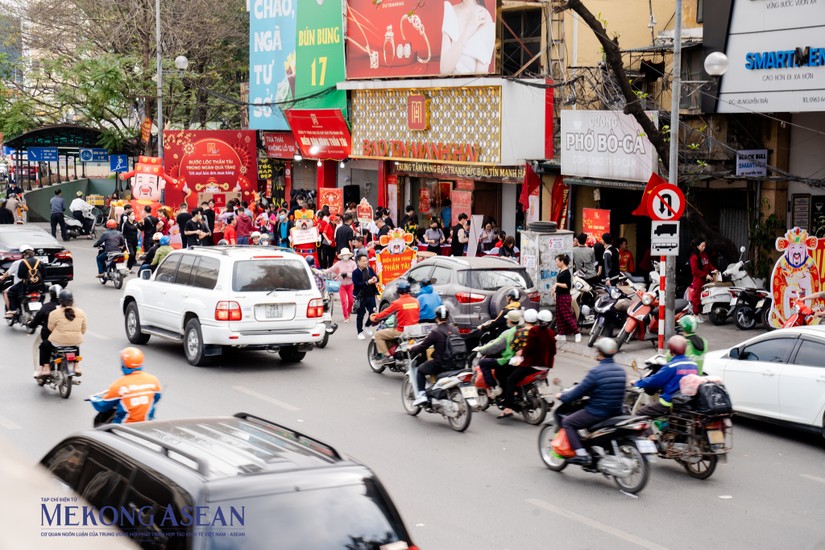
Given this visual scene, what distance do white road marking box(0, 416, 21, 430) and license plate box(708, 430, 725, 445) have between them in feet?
26.3

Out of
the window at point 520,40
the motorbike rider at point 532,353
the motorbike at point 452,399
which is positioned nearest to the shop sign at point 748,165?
the window at point 520,40

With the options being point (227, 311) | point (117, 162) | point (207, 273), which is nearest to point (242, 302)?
point (227, 311)

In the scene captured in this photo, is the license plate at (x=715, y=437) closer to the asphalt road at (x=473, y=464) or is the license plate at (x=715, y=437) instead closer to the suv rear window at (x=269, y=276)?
the asphalt road at (x=473, y=464)

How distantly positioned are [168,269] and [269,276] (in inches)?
90.8

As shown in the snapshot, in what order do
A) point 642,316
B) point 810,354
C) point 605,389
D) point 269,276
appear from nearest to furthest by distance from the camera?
1. point 605,389
2. point 810,354
3. point 269,276
4. point 642,316

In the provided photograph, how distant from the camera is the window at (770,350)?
13.2 metres

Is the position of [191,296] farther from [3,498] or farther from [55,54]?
[55,54]

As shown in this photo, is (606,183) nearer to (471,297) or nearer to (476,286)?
(476,286)

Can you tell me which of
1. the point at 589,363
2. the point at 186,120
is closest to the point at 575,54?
the point at 589,363

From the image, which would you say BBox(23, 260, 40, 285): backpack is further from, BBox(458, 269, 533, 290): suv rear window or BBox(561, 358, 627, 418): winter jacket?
BBox(561, 358, 627, 418): winter jacket

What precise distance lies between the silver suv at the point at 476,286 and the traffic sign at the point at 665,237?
7.34 feet

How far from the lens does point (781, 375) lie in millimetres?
13086

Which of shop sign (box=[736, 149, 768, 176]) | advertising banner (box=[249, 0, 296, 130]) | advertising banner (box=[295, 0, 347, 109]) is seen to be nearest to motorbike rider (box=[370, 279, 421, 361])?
shop sign (box=[736, 149, 768, 176])

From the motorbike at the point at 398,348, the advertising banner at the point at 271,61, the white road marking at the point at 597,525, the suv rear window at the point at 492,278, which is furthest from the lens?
the advertising banner at the point at 271,61
